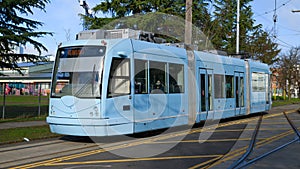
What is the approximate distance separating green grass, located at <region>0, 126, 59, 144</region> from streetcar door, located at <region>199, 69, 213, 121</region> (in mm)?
6068

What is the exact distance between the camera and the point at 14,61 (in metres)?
19.3

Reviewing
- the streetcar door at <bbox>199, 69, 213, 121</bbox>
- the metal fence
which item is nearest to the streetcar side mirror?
the streetcar door at <bbox>199, 69, 213, 121</bbox>

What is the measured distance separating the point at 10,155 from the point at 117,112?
10.3 feet

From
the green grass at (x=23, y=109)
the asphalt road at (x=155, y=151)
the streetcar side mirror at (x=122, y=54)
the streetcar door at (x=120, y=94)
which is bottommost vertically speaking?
the asphalt road at (x=155, y=151)

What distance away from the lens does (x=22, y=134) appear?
13.6 metres

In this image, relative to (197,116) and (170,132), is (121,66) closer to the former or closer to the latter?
(170,132)

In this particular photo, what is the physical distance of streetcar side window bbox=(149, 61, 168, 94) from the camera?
13039 mm

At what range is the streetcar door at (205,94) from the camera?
16188 millimetres

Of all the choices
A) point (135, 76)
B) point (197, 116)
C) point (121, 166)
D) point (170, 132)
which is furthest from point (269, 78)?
point (121, 166)

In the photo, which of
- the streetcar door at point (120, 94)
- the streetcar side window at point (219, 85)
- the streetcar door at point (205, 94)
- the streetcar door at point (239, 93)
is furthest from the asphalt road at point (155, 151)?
the streetcar door at point (239, 93)

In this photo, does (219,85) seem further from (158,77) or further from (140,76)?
(140,76)

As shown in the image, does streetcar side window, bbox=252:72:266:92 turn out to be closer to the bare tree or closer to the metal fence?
the metal fence

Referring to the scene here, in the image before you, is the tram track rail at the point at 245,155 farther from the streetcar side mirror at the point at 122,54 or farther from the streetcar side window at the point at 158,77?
the streetcar side mirror at the point at 122,54

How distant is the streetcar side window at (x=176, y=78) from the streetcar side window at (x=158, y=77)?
398mm
